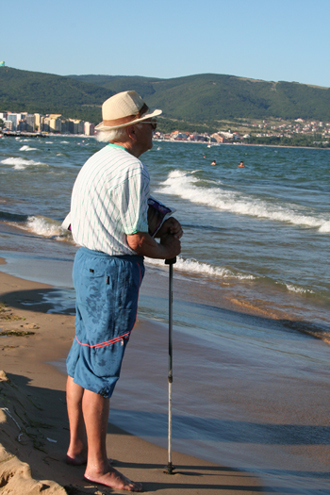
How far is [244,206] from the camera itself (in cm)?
1848

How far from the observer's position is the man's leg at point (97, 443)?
7.57 ft

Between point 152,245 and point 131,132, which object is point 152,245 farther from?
point 131,132

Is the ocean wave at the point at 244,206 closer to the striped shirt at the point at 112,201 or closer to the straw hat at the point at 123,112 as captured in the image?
the straw hat at the point at 123,112

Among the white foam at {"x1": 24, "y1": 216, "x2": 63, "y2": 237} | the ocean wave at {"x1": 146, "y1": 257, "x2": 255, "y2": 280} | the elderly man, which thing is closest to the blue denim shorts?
the elderly man

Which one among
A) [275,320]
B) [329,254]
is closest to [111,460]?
[275,320]

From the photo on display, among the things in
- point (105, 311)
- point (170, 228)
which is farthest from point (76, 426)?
point (170, 228)

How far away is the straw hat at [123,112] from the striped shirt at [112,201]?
124mm

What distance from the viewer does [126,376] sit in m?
3.74

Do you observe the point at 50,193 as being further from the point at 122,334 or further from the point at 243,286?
the point at 122,334

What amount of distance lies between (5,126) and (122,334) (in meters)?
163

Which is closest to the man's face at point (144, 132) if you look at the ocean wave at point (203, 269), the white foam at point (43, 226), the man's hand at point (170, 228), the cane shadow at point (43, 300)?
the man's hand at point (170, 228)

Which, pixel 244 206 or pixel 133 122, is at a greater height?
pixel 133 122

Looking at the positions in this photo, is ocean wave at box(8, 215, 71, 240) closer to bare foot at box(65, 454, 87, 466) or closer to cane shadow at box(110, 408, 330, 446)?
cane shadow at box(110, 408, 330, 446)

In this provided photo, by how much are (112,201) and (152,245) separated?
27 cm
